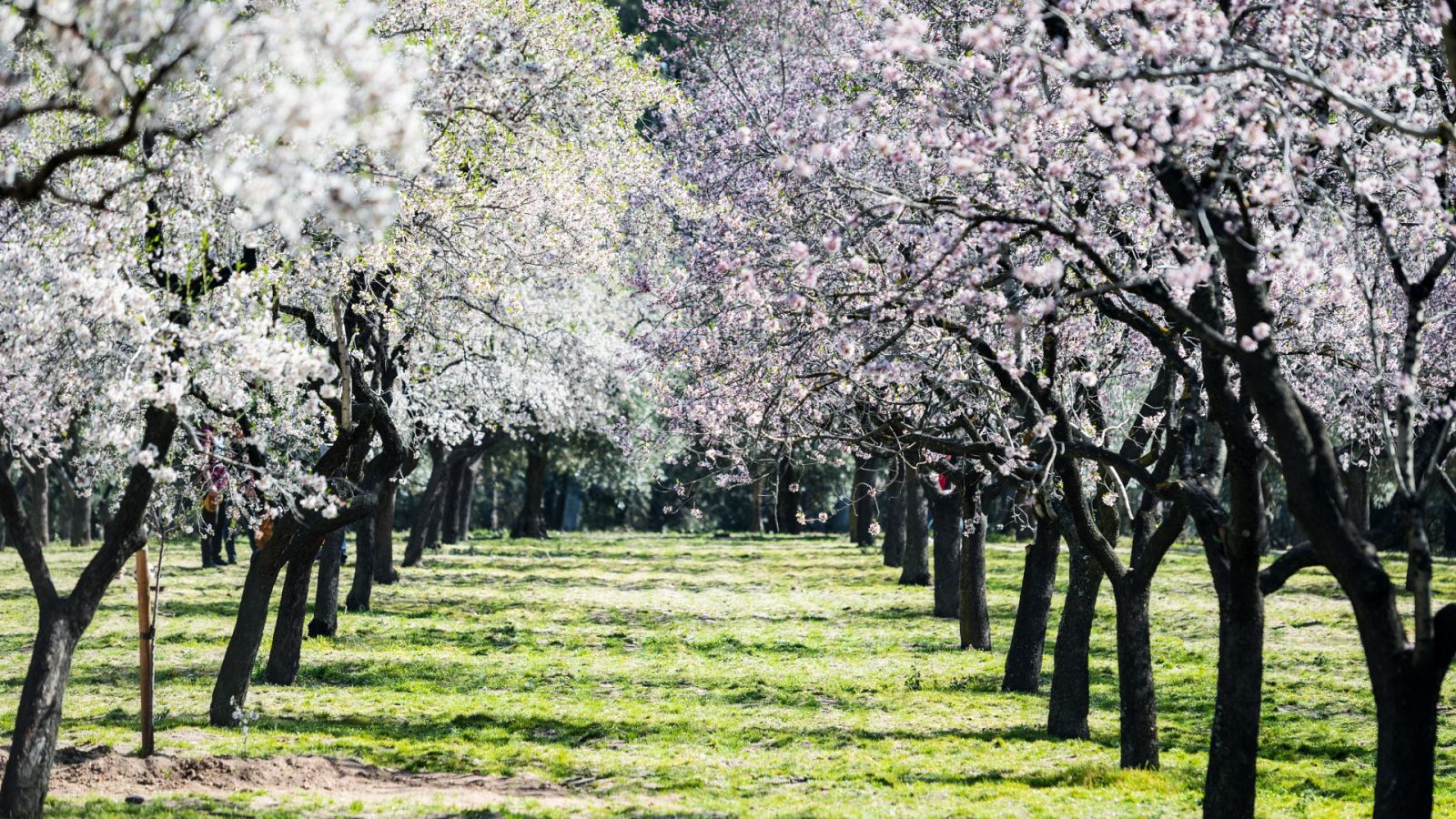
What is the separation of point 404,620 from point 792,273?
1552cm

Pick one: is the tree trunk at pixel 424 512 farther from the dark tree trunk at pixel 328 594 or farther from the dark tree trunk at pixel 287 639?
the dark tree trunk at pixel 287 639

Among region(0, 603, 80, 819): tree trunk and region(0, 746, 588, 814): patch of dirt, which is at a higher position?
region(0, 603, 80, 819): tree trunk

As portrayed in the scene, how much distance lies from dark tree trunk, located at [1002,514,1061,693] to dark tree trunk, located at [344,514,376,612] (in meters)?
13.0

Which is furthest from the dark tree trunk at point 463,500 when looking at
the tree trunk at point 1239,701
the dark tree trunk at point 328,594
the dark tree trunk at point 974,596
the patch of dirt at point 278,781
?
the tree trunk at point 1239,701

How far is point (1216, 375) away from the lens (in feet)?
28.9

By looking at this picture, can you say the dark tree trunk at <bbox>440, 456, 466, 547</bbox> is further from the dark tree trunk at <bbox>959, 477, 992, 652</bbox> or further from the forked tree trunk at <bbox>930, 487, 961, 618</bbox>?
the dark tree trunk at <bbox>959, 477, 992, 652</bbox>

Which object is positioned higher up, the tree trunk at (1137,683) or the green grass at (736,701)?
the tree trunk at (1137,683)

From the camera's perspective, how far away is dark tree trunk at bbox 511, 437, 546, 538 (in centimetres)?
4925

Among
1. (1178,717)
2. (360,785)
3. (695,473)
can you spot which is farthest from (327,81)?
(695,473)

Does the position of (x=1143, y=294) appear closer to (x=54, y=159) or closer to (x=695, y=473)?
(x=54, y=159)

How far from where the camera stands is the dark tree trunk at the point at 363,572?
26.2 metres

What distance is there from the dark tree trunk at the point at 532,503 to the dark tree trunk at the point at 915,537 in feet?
60.1

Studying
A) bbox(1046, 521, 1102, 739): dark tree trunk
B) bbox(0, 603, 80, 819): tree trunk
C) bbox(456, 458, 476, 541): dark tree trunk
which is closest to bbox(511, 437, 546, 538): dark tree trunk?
bbox(456, 458, 476, 541): dark tree trunk

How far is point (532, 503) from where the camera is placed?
173 ft
